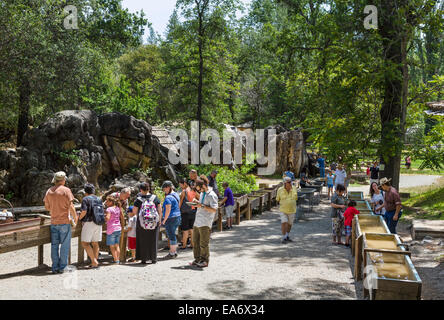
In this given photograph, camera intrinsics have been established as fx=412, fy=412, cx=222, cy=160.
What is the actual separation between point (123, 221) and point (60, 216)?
1.37 meters

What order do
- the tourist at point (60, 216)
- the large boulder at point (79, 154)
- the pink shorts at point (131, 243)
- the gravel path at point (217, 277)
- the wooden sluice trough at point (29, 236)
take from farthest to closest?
the large boulder at point (79, 154)
the pink shorts at point (131, 243)
the tourist at point (60, 216)
the wooden sluice trough at point (29, 236)
the gravel path at point (217, 277)

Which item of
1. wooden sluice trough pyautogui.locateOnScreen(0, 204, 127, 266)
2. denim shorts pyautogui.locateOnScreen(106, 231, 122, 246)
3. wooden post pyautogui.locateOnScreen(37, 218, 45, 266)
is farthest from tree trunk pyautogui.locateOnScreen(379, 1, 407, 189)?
wooden post pyautogui.locateOnScreen(37, 218, 45, 266)

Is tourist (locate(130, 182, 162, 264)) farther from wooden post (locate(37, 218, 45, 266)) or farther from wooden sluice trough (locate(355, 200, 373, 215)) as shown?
wooden sluice trough (locate(355, 200, 373, 215))

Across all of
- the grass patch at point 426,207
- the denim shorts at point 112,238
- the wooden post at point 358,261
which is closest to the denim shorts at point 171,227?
the denim shorts at point 112,238

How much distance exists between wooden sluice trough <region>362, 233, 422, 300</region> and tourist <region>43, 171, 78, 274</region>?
4955 millimetres

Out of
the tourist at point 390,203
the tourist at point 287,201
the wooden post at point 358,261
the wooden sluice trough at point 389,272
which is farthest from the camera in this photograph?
the tourist at point 287,201

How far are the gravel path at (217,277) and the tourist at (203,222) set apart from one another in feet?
0.89

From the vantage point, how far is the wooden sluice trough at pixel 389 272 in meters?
5.31

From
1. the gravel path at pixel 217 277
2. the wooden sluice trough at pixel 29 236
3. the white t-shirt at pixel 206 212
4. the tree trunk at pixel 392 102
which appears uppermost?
the tree trunk at pixel 392 102

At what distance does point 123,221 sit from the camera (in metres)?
8.13

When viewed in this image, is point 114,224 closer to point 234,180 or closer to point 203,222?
point 203,222

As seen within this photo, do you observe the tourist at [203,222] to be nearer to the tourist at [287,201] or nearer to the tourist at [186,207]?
the tourist at [186,207]

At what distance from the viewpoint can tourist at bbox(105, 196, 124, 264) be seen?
7.95 meters

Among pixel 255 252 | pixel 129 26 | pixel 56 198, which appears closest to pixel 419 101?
pixel 255 252
